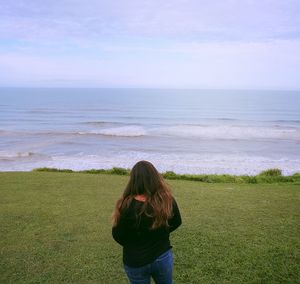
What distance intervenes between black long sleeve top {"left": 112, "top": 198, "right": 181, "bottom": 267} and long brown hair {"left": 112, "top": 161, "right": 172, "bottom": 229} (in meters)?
0.05

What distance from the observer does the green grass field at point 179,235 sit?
5734 mm

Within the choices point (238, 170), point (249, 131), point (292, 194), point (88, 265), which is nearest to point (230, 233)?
point (88, 265)

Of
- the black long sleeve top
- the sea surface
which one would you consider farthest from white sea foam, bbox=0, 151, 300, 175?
the black long sleeve top

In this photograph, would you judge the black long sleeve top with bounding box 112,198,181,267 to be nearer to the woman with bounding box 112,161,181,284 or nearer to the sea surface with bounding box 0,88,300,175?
the woman with bounding box 112,161,181,284

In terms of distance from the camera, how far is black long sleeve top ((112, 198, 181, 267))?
10.7ft

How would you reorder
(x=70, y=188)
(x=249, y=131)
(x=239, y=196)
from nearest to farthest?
1. (x=239, y=196)
2. (x=70, y=188)
3. (x=249, y=131)

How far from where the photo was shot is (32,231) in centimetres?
755

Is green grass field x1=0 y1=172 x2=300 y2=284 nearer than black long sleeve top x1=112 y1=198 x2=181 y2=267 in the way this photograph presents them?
No

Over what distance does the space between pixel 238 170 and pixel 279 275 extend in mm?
15490

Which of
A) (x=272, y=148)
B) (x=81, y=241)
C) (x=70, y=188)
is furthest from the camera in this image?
(x=272, y=148)

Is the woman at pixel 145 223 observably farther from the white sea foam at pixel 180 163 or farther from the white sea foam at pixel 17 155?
the white sea foam at pixel 17 155

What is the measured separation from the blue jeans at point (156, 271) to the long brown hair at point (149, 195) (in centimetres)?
34

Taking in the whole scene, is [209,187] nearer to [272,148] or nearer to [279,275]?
[279,275]

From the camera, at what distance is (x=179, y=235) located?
721 cm
